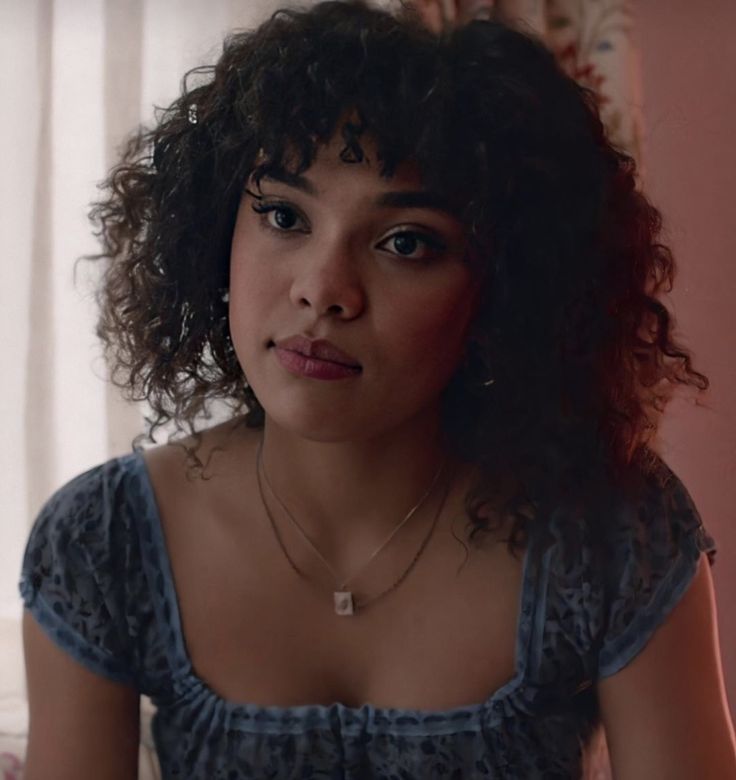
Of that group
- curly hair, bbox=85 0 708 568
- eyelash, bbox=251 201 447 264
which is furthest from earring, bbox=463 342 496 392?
eyelash, bbox=251 201 447 264

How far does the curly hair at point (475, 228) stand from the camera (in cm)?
93

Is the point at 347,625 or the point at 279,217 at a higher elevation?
the point at 279,217

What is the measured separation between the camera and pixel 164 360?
1.13 meters

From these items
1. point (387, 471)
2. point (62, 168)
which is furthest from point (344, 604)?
point (62, 168)

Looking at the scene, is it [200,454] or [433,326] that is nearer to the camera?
[433,326]

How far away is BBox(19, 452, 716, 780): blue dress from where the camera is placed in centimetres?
103

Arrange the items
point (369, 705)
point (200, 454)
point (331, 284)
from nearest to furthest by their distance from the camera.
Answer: point (331, 284), point (369, 705), point (200, 454)

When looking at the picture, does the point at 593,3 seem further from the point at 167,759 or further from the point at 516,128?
the point at 167,759

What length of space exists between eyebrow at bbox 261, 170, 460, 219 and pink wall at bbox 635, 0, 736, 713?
79 cm

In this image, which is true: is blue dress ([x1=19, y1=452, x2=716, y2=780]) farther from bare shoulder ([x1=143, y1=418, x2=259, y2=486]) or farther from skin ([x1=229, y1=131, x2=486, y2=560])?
skin ([x1=229, y1=131, x2=486, y2=560])

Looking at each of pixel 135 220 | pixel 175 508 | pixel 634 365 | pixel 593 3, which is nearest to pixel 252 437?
pixel 175 508

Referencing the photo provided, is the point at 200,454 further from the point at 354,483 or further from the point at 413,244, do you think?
the point at 413,244

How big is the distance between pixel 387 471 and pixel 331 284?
0.23 meters

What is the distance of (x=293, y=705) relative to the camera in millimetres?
1043
